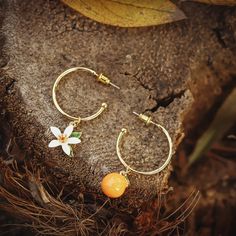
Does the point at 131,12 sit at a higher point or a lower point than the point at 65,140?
higher

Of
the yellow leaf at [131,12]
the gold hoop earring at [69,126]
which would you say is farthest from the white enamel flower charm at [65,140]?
the yellow leaf at [131,12]

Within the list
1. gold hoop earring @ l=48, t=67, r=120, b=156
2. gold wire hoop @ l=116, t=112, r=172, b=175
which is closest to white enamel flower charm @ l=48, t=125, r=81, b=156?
gold hoop earring @ l=48, t=67, r=120, b=156

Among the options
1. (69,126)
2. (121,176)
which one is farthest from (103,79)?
(121,176)

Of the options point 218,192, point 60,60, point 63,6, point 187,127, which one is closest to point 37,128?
point 60,60

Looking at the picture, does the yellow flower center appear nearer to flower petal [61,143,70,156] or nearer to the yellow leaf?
flower petal [61,143,70,156]

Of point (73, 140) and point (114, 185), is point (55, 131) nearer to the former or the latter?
point (73, 140)

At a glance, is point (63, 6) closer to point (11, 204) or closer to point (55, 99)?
point (55, 99)
